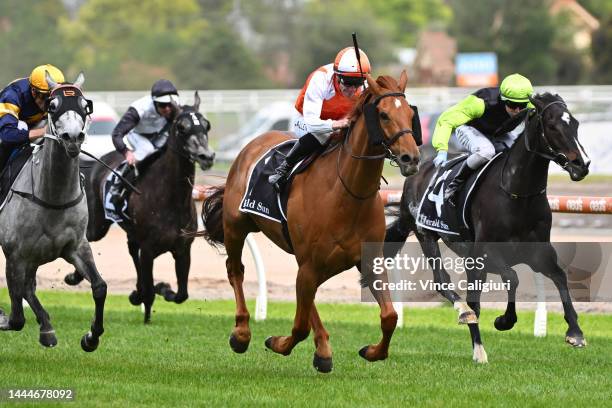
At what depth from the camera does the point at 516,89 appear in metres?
9.32

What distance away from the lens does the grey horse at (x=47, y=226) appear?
26.8 ft

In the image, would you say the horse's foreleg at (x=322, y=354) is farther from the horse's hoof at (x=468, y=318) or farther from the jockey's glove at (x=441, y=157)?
the jockey's glove at (x=441, y=157)

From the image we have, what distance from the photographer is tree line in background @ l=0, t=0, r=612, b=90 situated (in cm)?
4906

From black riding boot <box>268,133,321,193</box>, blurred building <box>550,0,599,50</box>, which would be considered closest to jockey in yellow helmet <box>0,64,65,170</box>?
black riding boot <box>268,133,321,193</box>

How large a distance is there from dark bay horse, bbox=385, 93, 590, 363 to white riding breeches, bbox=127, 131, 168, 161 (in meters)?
3.96

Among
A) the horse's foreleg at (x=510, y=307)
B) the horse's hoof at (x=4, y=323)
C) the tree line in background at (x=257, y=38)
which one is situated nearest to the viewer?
the horse's hoof at (x=4, y=323)

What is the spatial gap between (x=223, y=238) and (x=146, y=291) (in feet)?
4.98

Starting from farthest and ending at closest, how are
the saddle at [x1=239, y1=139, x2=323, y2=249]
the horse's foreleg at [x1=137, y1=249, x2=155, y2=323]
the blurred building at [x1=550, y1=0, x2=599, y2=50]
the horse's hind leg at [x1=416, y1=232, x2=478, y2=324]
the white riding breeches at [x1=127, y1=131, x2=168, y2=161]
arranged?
the blurred building at [x1=550, y1=0, x2=599, y2=50]
the white riding breeches at [x1=127, y1=131, x2=168, y2=161]
the horse's foreleg at [x1=137, y1=249, x2=155, y2=323]
the horse's hind leg at [x1=416, y1=232, x2=478, y2=324]
the saddle at [x1=239, y1=139, x2=323, y2=249]

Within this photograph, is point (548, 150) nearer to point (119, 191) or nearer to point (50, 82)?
point (50, 82)

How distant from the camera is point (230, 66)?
57188 millimetres

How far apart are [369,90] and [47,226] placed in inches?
97.6

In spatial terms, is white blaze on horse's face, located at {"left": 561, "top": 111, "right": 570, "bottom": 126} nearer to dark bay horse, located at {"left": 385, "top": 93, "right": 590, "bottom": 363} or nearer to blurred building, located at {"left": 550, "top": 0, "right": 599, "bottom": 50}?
dark bay horse, located at {"left": 385, "top": 93, "right": 590, "bottom": 363}

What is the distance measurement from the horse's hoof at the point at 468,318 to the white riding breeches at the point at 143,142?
175 inches

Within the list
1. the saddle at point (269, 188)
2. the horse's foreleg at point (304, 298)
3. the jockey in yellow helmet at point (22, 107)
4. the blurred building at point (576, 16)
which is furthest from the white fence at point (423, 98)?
the horse's foreleg at point (304, 298)
